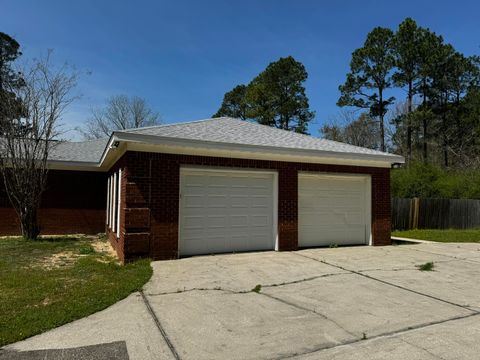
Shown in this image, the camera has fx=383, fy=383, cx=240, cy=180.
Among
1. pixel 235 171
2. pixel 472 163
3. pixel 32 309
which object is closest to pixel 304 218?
pixel 235 171

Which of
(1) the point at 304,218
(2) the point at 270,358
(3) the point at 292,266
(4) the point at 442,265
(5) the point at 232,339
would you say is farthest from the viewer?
(1) the point at 304,218

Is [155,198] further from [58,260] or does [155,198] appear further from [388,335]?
[388,335]

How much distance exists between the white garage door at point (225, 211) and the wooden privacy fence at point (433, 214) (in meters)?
11.1

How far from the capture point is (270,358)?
379cm

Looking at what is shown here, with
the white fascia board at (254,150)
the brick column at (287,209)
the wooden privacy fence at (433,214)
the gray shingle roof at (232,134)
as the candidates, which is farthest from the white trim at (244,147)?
the wooden privacy fence at (433,214)

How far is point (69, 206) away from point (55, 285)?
9.14 m

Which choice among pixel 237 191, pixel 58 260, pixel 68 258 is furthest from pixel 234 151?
pixel 58 260

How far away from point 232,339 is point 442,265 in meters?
6.48

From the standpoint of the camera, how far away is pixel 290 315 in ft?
16.5

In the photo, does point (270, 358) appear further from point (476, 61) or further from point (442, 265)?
point (476, 61)

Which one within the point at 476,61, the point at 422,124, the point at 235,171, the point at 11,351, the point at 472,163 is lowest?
the point at 11,351

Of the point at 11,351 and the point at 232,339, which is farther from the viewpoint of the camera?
the point at 232,339

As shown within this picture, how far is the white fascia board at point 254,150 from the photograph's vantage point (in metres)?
8.34

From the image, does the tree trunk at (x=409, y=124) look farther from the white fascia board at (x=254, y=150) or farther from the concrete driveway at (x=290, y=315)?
the concrete driveway at (x=290, y=315)
